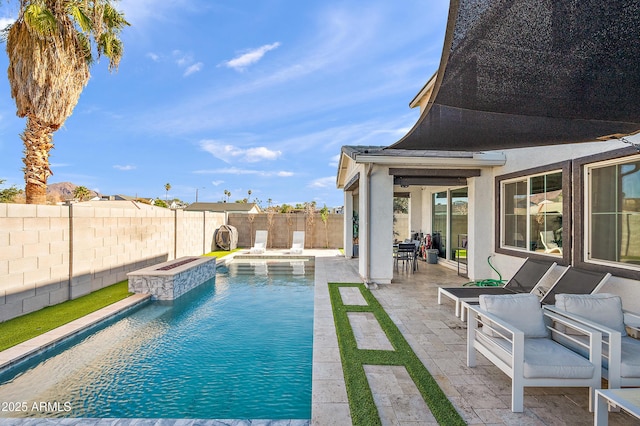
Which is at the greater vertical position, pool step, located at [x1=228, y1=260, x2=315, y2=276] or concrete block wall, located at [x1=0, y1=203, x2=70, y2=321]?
concrete block wall, located at [x1=0, y1=203, x2=70, y2=321]

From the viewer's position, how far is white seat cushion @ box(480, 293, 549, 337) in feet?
13.1

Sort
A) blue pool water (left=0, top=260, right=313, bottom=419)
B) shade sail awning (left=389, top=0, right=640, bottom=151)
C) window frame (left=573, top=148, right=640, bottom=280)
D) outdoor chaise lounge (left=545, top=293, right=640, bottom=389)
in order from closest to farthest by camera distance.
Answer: shade sail awning (left=389, top=0, right=640, bottom=151) < outdoor chaise lounge (left=545, top=293, right=640, bottom=389) < blue pool water (left=0, top=260, right=313, bottom=419) < window frame (left=573, top=148, right=640, bottom=280)

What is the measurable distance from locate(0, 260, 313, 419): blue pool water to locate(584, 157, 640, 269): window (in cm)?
550

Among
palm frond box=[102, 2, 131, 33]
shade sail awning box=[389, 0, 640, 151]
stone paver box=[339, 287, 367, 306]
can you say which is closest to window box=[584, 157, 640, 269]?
shade sail awning box=[389, 0, 640, 151]

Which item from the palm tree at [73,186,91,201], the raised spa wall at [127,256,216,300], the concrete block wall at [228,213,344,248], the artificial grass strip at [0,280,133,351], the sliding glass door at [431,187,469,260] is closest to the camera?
the artificial grass strip at [0,280,133,351]

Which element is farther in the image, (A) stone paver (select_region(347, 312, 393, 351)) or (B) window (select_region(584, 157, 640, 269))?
(B) window (select_region(584, 157, 640, 269))

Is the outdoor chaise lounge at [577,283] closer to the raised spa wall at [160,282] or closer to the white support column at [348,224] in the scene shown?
the raised spa wall at [160,282]

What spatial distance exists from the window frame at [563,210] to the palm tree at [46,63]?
12.5 meters

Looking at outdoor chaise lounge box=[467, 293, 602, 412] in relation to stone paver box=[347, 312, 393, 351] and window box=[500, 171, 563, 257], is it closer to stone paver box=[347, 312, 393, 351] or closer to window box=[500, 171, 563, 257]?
stone paver box=[347, 312, 393, 351]

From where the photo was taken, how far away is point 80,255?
26.2ft

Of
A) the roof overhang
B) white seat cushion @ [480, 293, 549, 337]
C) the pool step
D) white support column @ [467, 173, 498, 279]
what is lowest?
the pool step

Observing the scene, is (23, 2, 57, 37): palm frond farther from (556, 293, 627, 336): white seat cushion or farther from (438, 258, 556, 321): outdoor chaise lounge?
(556, 293, 627, 336): white seat cushion

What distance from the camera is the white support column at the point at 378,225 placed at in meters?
9.30

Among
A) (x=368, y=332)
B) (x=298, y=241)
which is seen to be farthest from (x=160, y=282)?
(x=298, y=241)
